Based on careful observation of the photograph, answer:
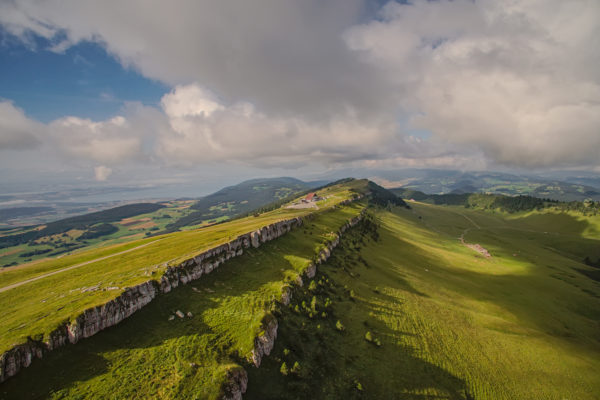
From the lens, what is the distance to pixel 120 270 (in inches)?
1612

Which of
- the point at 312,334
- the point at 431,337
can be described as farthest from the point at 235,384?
the point at 431,337

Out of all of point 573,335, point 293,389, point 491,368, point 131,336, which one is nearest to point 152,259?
point 131,336

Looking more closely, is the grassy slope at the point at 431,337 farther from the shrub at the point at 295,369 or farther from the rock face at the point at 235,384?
the rock face at the point at 235,384

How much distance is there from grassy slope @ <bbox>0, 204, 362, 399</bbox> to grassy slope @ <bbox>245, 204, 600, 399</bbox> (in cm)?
533

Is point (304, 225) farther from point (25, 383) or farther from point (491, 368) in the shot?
point (25, 383)

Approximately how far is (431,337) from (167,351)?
47.4 metres

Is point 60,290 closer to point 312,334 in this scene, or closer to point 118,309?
point 118,309

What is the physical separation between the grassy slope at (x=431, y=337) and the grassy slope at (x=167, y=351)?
533 cm

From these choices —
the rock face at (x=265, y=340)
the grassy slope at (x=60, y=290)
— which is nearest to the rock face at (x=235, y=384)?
the rock face at (x=265, y=340)

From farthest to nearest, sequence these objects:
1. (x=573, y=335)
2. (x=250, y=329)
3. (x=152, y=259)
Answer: (x=573, y=335) → (x=152, y=259) → (x=250, y=329)

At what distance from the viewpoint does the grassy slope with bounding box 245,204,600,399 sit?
3319 cm

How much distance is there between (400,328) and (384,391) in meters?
15.8

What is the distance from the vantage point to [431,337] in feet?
151

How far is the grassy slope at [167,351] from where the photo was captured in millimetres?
21656
